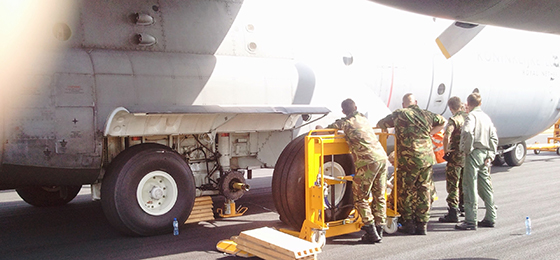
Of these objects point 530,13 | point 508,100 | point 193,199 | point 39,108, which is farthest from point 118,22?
point 508,100

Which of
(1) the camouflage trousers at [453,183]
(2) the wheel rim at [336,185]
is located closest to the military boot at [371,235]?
(2) the wheel rim at [336,185]

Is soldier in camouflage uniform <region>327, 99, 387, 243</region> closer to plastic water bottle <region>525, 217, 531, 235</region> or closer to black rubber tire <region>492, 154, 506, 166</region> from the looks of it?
plastic water bottle <region>525, 217, 531, 235</region>

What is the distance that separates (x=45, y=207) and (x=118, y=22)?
4264 mm

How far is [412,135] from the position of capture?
6.74 metres

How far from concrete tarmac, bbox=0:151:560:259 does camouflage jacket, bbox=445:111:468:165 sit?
1038 millimetres

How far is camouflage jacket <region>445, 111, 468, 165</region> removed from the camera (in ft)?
25.3

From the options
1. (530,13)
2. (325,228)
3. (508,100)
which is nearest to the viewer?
(530,13)

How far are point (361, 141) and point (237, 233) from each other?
2.21 m

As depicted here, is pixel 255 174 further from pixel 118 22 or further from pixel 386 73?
pixel 118 22

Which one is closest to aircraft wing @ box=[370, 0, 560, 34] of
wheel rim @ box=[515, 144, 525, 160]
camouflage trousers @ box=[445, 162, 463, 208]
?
camouflage trousers @ box=[445, 162, 463, 208]

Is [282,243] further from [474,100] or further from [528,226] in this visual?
[474,100]

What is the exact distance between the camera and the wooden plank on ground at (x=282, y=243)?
5.08 m

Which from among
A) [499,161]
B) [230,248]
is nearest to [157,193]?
[230,248]

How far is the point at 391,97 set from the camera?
941 centimetres
